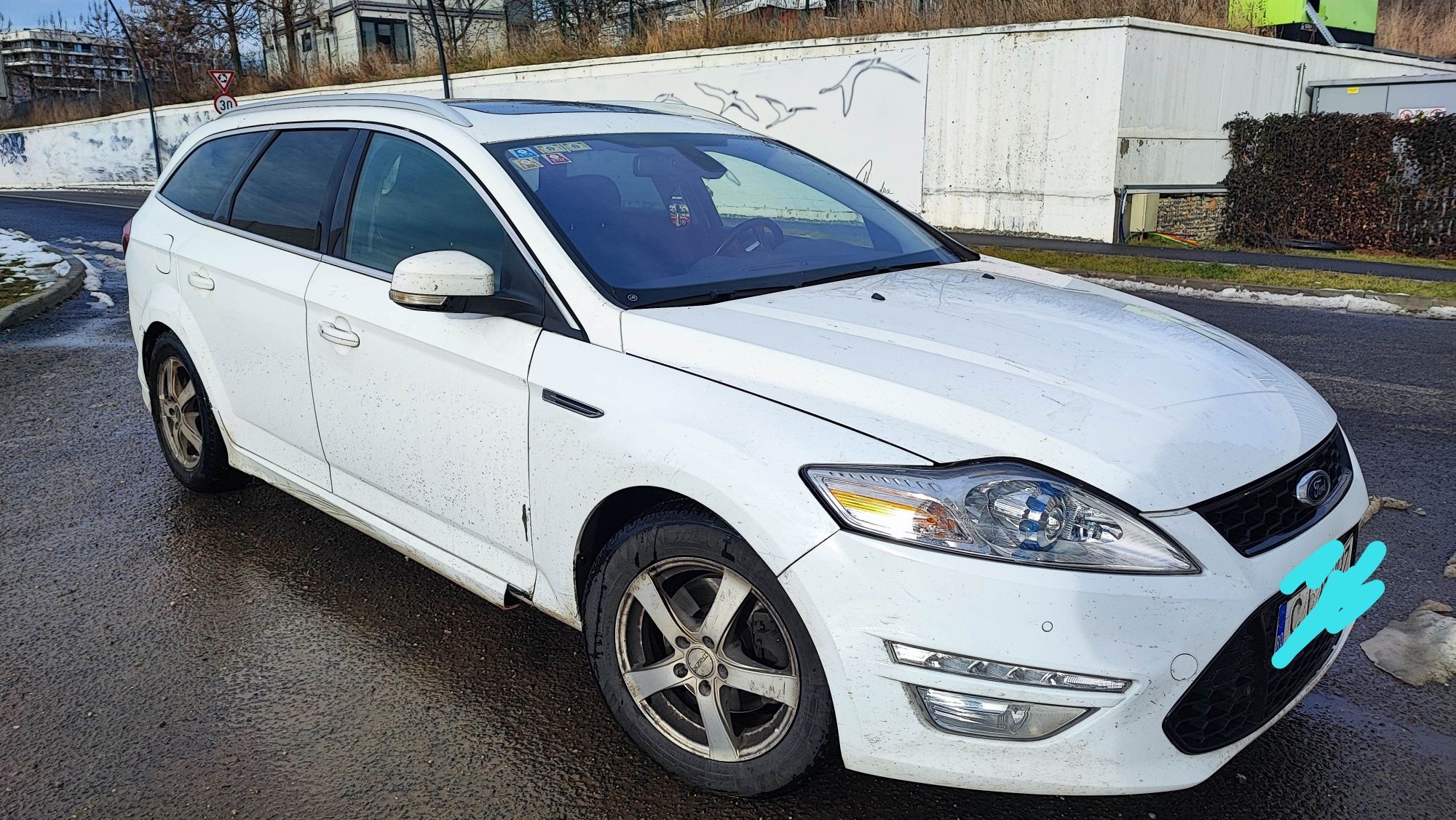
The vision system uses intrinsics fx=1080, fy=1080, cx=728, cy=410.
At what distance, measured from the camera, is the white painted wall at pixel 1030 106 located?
16.1 meters

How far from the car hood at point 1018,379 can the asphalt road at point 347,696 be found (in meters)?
0.87

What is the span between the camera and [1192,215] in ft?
56.1

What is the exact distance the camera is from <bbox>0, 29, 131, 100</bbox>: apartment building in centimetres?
6059

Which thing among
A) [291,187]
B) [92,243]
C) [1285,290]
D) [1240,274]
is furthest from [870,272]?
[92,243]

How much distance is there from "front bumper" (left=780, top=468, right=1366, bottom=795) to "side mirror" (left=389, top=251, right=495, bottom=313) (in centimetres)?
121

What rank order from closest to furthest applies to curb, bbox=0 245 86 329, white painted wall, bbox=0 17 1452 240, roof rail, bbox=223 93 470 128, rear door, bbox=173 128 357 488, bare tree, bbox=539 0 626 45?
roof rail, bbox=223 93 470 128, rear door, bbox=173 128 357 488, curb, bbox=0 245 86 329, white painted wall, bbox=0 17 1452 240, bare tree, bbox=539 0 626 45

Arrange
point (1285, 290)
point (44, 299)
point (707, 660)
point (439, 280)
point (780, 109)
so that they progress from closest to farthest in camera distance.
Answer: point (707, 660), point (439, 280), point (44, 299), point (1285, 290), point (780, 109)

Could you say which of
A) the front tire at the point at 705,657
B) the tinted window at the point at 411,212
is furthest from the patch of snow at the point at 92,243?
the front tire at the point at 705,657

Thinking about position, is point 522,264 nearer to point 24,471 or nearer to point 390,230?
point 390,230

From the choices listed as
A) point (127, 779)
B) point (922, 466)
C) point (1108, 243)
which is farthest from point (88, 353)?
point (1108, 243)

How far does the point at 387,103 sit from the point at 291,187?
1.74ft

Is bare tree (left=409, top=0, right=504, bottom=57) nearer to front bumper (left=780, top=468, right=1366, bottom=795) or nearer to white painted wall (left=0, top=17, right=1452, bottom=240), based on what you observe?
white painted wall (left=0, top=17, right=1452, bottom=240)

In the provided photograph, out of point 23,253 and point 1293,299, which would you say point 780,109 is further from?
point 23,253

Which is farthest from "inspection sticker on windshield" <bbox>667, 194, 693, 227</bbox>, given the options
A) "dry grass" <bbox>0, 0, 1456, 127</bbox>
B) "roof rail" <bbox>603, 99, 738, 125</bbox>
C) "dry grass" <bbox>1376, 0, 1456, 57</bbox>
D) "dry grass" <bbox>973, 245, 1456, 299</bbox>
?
"dry grass" <bbox>1376, 0, 1456, 57</bbox>
